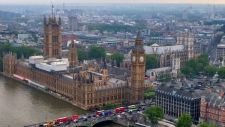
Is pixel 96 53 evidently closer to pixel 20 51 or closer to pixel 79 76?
pixel 20 51

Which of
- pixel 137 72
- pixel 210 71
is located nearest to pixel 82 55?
pixel 210 71

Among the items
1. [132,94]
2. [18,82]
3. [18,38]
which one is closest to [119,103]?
[132,94]

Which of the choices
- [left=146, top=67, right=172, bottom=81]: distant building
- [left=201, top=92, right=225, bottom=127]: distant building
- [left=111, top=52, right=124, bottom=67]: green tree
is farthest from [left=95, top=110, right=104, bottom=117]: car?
[left=111, top=52, right=124, bottom=67]: green tree

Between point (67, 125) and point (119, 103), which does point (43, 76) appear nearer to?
point (119, 103)

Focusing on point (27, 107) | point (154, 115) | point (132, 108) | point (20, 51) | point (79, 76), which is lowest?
point (27, 107)

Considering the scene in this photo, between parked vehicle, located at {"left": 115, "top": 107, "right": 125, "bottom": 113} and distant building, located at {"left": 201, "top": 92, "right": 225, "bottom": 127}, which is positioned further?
parked vehicle, located at {"left": 115, "top": 107, "right": 125, "bottom": 113}

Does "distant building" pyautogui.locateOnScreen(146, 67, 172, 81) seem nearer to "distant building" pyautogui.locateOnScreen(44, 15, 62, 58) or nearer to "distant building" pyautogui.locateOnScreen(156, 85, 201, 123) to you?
"distant building" pyautogui.locateOnScreen(44, 15, 62, 58)
